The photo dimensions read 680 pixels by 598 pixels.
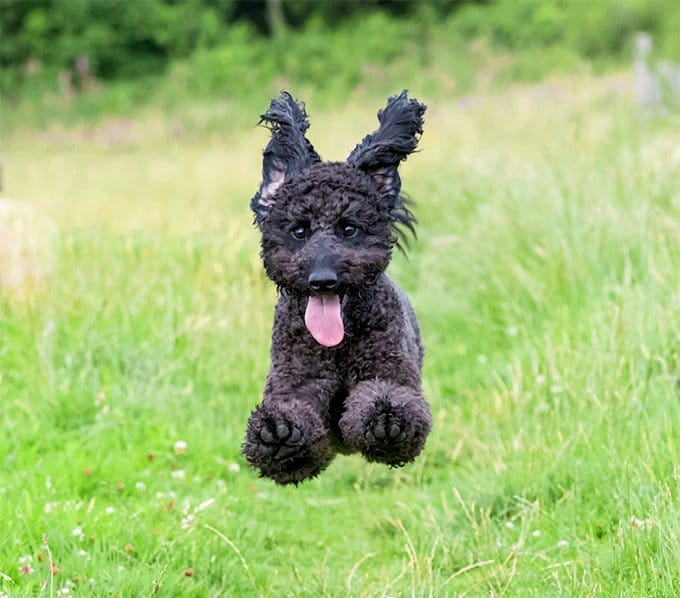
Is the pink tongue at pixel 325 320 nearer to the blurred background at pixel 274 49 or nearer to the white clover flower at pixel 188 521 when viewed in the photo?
the white clover flower at pixel 188 521

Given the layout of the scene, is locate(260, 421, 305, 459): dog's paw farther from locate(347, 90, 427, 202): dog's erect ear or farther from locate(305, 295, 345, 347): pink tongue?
locate(347, 90, 427, 202): dog's erect ear

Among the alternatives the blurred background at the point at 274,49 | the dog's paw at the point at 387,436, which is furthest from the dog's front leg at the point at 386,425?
the blurred background at the point at 274,49

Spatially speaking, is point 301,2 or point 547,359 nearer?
point 547,359

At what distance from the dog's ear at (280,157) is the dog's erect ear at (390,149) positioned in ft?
0.57

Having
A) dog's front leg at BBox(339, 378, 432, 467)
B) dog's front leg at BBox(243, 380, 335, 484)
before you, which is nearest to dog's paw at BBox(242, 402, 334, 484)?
dog's front leg at BBox(243, 380, 335, 484)

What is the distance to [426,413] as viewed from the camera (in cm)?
332

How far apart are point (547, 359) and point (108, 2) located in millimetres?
30073

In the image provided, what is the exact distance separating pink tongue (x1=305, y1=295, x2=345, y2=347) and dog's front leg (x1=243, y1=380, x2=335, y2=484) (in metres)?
0.26

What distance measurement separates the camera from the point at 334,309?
3316 millimetres

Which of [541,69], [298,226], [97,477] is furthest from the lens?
[541,69]

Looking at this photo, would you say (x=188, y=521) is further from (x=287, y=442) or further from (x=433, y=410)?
(x=433, y=410)

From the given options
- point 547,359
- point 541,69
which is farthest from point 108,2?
point 547,359

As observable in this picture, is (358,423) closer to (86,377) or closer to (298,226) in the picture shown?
(298,226)

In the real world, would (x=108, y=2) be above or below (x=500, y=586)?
above
